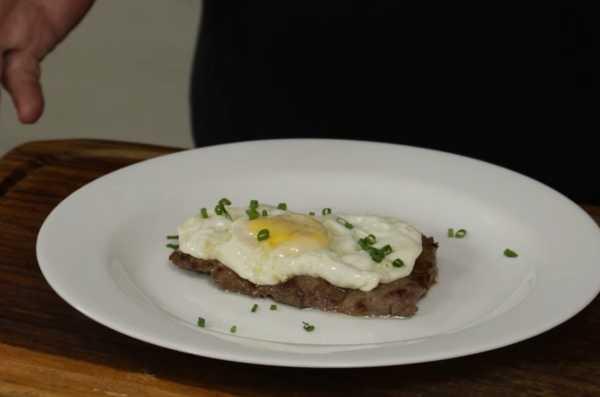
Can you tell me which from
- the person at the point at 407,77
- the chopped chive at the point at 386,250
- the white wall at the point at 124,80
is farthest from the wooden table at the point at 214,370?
the white wall at the point at 124,80

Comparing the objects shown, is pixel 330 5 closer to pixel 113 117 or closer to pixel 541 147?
pixel 541 147

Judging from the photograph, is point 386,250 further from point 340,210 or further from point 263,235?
point 340,210

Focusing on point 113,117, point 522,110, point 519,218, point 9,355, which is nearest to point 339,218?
point 519,218

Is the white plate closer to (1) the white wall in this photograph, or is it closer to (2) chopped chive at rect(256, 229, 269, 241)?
(2) chopped chive at rect(256, 229, 269, 241)

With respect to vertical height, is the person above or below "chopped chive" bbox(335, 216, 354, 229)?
above

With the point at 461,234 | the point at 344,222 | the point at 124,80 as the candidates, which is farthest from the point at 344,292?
the point at 124,80

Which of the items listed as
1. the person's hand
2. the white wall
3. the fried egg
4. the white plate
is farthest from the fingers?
the white wall
